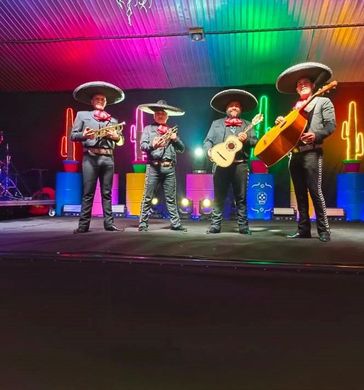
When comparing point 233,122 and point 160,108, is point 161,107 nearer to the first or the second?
point 160,108

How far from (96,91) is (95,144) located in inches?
27.9

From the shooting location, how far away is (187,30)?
662 cm

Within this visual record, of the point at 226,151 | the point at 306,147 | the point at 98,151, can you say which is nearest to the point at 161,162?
the point at 98,151

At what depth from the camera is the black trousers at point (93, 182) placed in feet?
15.1

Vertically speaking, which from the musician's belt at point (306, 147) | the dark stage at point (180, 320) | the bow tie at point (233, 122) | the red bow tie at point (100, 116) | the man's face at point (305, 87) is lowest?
the dark stage at point (180, 320)

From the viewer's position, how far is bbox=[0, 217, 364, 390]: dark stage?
1.75 metres

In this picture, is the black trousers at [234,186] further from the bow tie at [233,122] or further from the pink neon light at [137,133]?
Result: the pink neon light at [137,133]

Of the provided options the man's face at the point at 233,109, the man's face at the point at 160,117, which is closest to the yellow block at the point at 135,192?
the man's face at the point at 160,117

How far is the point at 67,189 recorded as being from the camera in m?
8.06

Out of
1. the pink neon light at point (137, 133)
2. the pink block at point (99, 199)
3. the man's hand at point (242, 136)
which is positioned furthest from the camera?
the pink neon light at point (137, 133)

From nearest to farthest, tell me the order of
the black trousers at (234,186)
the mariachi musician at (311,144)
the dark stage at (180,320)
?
1. the dark stage at (180,320)
2. the mariachi musician at (311,144)
3. the black trousers at (234,186)

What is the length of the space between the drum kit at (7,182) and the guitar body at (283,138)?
592 centimetres

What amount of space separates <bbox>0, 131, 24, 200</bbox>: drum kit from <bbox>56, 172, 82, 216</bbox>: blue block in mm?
961

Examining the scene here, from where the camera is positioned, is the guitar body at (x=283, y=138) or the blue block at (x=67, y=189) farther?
the blue block at (x=67, y=189)
